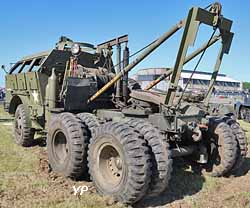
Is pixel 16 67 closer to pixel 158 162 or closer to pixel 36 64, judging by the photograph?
pixel 36 64

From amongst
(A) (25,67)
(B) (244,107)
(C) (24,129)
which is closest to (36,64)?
(A) (25,67)

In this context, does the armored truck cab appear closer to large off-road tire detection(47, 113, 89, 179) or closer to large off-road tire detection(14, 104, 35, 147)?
large off-road tire detection(14, 104, 35, 147)

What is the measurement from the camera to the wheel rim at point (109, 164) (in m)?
4.46

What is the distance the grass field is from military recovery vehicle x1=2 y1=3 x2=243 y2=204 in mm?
215

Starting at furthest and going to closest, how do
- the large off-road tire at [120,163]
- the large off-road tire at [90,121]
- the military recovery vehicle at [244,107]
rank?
the military recovery vehicle at [244,107] < the large off-road tire at [90,121] < the large off-road tire at [120,163]

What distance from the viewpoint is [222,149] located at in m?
5.29

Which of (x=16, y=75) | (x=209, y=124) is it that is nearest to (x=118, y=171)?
(x=209, y=124)

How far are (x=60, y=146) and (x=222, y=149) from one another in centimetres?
279

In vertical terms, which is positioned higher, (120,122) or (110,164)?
(120,122)

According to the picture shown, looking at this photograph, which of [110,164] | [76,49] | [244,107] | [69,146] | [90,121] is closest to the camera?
[110,164]

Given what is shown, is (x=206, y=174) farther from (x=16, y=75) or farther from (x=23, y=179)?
(x=16, y=75)

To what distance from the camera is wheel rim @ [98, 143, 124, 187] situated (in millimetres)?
4461

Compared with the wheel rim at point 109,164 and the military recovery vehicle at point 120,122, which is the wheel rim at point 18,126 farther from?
the wheel rim at point 109,164

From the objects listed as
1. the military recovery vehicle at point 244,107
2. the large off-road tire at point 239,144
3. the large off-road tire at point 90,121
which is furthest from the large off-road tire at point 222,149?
the military recovery vehicle at point 244,107
